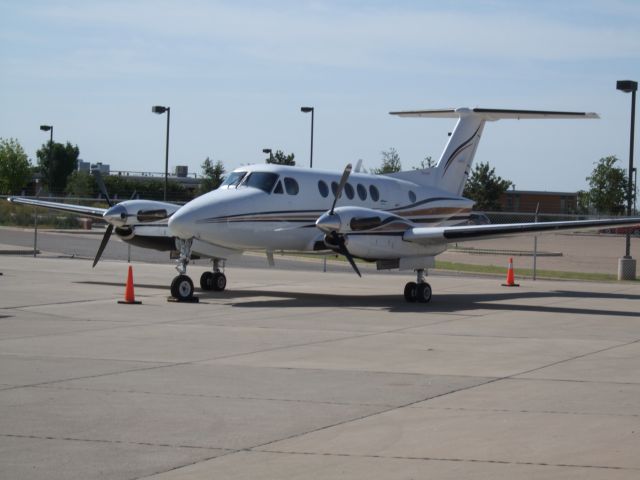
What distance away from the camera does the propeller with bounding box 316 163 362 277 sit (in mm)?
21234

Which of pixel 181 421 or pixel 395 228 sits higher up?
pixel 395 228

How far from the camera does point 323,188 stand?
77.1 feet

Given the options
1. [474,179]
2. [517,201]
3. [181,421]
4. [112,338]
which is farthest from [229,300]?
[517,201]

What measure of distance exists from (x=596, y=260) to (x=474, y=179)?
126 ft

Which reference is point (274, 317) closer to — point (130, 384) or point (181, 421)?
point (130, 384)

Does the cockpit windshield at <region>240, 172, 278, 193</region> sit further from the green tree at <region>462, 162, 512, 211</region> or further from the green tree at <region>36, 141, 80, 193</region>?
the green tree at <region>36, 141, 80, 193</region>

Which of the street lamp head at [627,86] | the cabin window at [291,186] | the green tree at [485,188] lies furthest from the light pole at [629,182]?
the green tree at [485,188]

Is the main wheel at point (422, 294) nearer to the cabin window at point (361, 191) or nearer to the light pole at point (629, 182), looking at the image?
the cabin window at point (361, 191)

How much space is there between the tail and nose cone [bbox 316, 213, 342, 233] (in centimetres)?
591

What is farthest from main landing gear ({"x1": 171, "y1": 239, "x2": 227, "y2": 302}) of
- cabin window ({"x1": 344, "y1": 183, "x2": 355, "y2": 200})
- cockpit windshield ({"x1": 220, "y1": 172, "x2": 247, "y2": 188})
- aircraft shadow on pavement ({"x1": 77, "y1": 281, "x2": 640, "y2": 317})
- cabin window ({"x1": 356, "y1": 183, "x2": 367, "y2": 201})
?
cabin window ({"x1": 356, "y1": 183, "x2": 367, "y2": 201})

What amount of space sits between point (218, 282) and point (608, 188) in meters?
47.3

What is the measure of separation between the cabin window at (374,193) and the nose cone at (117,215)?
20.4 ft

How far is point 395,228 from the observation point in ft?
73.6

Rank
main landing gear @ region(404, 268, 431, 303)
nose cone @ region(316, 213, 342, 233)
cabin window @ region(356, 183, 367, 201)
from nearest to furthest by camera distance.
→ nose cone @ region(316, 213, 342, 233) → main landing gear @ region(404, 268, 431, 303) → cabin window @ region(356, 183, 367, 201)
